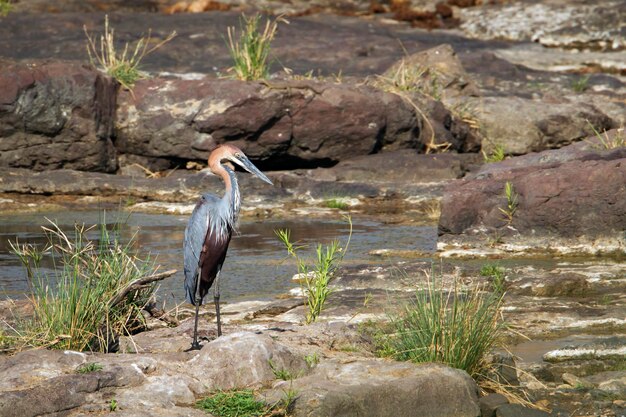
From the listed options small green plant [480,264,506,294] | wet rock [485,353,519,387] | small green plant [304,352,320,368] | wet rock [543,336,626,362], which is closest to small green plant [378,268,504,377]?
wet rock [485,353,519,387]

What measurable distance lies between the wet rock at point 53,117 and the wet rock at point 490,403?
984cm

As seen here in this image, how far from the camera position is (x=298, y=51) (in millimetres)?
20375

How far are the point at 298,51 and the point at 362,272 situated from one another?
1149cm

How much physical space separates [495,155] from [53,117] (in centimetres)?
606

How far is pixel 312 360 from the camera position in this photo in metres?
6.55

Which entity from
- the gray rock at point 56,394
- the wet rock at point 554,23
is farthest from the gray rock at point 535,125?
the gray rock at point 56,394

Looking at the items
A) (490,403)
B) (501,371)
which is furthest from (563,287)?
(490,403)

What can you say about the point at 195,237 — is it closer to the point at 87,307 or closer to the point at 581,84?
the point at 87,307

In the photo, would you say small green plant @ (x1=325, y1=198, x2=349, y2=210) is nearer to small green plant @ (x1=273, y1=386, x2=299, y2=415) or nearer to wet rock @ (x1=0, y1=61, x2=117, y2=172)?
wet rock @ (x1=0, y1=61, x2=117, y2=172)

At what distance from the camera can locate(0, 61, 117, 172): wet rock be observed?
14852 millimetres

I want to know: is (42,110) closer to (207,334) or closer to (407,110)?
(407,110)

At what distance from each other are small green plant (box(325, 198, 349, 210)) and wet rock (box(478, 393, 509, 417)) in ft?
24.4

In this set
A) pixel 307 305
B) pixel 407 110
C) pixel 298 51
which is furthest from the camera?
pixel 298 51

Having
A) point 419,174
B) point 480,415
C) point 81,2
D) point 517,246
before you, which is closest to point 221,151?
point 480,415
